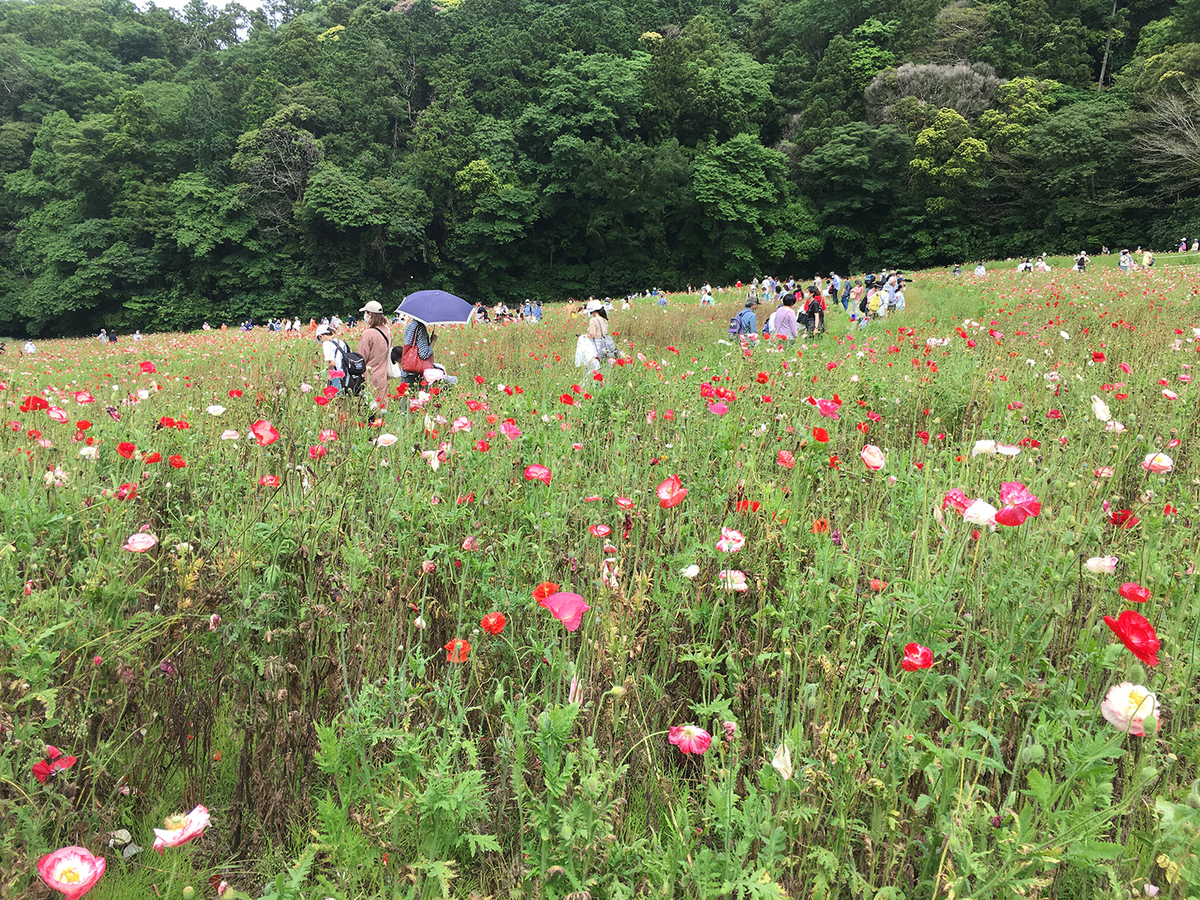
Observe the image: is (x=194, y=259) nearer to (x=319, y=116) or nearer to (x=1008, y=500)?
(x=319, y=116)

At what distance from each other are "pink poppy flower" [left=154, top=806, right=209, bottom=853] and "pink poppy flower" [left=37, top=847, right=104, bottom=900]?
86 millimetres

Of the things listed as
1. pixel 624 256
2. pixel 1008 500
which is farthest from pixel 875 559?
pixel 624 256

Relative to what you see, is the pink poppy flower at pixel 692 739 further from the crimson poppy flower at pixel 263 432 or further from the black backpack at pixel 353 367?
the black backpack at pixel 353 367

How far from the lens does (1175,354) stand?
223 inches

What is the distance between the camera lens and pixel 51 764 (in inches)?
53.4

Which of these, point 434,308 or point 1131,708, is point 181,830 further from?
point 434,308

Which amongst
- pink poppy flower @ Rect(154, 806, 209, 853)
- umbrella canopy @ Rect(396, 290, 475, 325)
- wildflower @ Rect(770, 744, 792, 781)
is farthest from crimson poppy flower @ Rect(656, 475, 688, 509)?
umbrella canopy @ Rect(396, 290, 475, 325)

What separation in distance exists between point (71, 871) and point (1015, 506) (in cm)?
180

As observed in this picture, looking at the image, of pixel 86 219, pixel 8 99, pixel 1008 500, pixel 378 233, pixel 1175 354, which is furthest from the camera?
pixel 8 99

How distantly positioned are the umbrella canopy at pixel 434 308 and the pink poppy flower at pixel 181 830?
5632mm

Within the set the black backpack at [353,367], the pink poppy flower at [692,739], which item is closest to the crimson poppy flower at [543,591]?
the pink poppy flower at [692,739]

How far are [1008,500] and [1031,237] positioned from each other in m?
40.4

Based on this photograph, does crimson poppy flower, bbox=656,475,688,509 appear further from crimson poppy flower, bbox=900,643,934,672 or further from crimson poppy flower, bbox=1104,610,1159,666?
crimson poppy flower, bbox=1104,610,1159,666

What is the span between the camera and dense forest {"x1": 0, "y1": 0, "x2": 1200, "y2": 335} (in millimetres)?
35969
